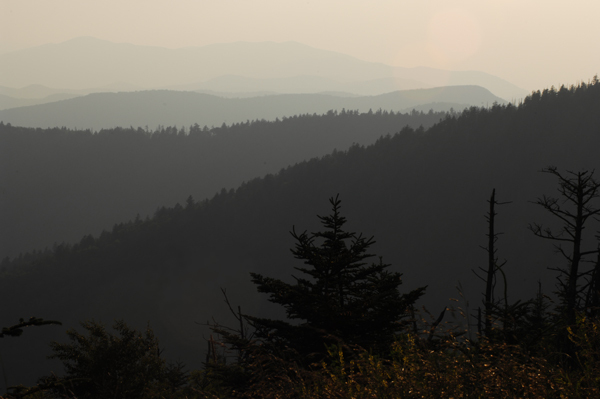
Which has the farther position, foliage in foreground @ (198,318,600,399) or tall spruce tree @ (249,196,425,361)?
tall spruce tree @ (249,196,425,361)

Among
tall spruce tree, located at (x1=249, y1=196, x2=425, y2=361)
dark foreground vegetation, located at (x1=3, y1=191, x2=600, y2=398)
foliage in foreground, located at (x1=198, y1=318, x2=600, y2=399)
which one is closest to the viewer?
foliage in foreground, located at (x1=198, y1=318, x2=600, y2=399)

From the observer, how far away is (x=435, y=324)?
188 inches

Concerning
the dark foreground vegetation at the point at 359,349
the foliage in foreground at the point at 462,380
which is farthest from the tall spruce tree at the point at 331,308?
the foliage in foreground at the point at 462,380

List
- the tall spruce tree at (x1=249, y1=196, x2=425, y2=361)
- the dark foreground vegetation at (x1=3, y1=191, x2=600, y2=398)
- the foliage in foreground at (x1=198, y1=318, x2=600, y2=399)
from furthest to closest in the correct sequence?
1. the tall spruce tree at (x1=249, y1=196, x2=425, y2=361)
2. the dark foreground vegetation at (x1=3, y1=191, x2=600, y2=398)
3. the foliage in foreground at (x1=198, y1=318, x2=600, y2=399)

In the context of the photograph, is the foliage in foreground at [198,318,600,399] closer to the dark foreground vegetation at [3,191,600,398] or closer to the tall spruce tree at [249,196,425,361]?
the dark foreground vegetation at [3,191,600,398]

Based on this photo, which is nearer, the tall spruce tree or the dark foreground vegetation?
the dark foreground vegetation

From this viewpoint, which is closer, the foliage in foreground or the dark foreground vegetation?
the foliage in foreground

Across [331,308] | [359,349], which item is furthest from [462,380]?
[331,308]

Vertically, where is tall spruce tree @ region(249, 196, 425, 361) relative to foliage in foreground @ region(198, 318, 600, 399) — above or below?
below

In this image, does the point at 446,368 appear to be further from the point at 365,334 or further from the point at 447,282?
the point at 447,282

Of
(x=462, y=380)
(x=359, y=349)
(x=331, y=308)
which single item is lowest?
(x=331, y=308)

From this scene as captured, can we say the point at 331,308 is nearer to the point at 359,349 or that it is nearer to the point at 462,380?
the point at 359,349

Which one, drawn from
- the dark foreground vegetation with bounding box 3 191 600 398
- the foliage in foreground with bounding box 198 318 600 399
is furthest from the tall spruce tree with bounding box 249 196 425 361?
the foliage in foreground with bounding box 198 318 600 399

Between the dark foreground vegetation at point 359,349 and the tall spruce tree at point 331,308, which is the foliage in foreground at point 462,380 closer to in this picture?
the dark foreground vegetation at point 359,349
